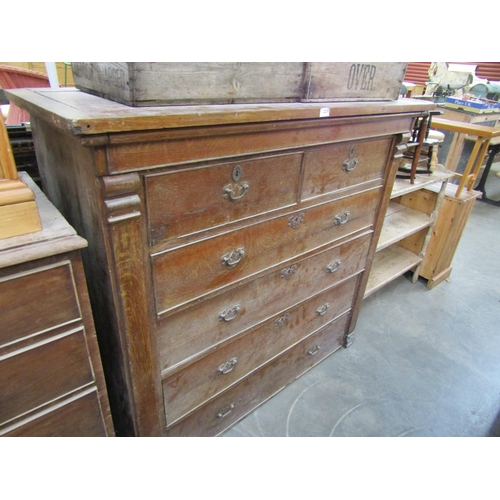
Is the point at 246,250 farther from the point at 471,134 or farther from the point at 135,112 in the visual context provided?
the point at 471,134

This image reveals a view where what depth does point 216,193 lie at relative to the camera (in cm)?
97

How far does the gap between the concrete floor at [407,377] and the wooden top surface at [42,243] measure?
1190 millimetres

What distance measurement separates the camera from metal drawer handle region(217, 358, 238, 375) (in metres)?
1.33

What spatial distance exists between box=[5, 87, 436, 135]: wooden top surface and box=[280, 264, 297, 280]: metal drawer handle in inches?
22.1

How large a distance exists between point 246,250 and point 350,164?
55 cm

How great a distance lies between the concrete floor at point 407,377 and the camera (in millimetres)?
1622

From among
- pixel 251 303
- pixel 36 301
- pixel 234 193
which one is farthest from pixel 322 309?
pixel 36 301

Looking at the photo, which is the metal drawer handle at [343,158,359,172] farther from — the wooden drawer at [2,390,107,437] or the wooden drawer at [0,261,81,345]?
the wooden drawer at [2,390,107,437]

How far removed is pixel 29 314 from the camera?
0.78 meters

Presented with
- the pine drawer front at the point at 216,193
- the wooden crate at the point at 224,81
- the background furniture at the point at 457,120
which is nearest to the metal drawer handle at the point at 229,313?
the pine drawer front at the point at 216,193

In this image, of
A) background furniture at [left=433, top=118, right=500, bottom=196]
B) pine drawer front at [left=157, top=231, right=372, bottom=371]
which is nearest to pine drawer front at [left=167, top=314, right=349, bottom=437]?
pine drawer front at [left=157, top=231, right=372, bottom=371]

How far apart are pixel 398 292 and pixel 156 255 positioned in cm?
217

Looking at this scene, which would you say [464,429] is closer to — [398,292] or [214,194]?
[398,292]

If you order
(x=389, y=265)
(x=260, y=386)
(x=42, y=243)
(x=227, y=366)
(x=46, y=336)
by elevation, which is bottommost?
(x=260, y=386)
